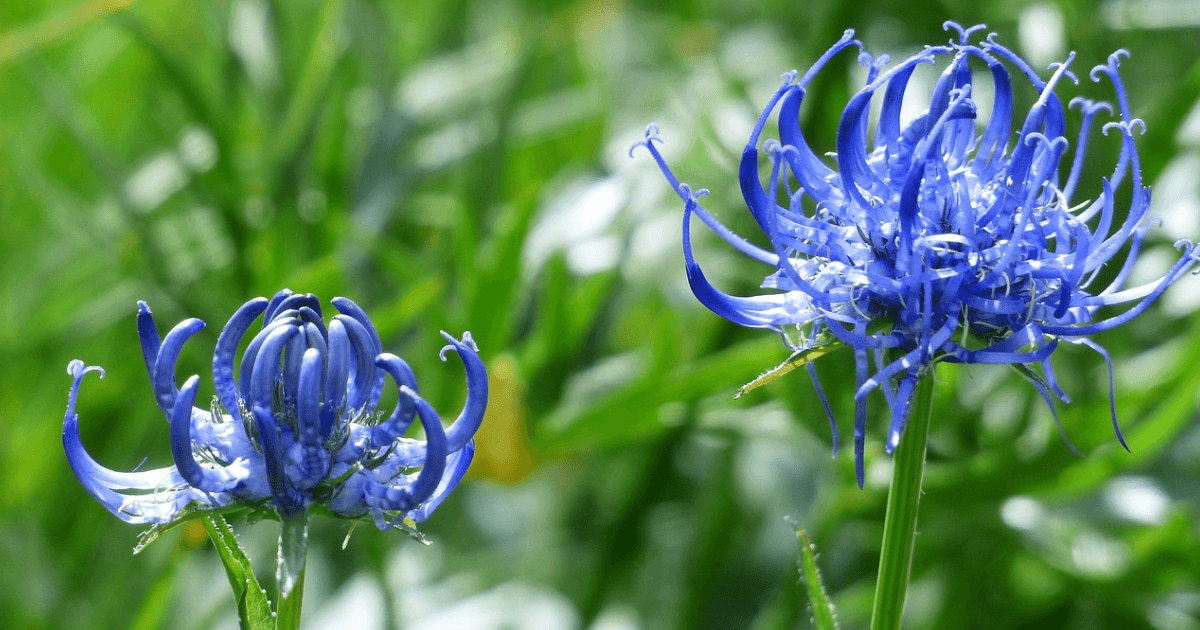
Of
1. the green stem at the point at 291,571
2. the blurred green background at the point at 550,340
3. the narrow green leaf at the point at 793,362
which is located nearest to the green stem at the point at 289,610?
the green stem at the point at 291,571

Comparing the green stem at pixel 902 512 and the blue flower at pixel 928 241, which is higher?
the blue flower at pixel 928 241

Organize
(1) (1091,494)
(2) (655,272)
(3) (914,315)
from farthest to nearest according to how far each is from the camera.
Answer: (2) (655,272)
(1) (1091,494)
(3) (914,315)

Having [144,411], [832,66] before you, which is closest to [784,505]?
[832,66]

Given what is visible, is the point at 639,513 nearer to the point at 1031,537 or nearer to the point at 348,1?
the point at 1031,537

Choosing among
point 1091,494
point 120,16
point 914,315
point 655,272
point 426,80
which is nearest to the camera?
point 914,315

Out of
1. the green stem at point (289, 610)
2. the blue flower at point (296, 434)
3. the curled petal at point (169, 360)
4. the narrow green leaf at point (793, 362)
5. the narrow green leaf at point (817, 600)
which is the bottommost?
the narrow green leaf at point (817, 600)

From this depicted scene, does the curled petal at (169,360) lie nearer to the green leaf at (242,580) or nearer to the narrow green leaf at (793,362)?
the green leaf at (242,580)
